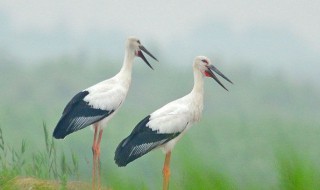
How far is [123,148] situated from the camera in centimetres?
926

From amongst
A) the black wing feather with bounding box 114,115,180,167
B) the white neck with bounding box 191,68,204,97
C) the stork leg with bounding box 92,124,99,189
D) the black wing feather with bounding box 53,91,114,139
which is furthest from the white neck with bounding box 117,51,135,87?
the white neck with bounding box 191,68,204,97

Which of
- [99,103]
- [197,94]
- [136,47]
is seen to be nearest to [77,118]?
[99,103]

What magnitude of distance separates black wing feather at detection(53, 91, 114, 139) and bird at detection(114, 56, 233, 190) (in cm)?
46

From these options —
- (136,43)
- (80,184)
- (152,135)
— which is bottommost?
(80,184)

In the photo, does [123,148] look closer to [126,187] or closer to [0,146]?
[126,187]

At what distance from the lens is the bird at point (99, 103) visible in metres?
9.68

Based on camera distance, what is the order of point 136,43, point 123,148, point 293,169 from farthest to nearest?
1. point 136,43
2. point 123,148
3. point 293,169

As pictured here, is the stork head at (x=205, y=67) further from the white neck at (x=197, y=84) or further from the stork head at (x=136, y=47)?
the stork head at (x=136, y=47)

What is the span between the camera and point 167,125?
30.5 ft

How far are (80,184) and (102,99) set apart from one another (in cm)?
105

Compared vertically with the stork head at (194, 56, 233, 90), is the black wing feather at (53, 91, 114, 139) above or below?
below

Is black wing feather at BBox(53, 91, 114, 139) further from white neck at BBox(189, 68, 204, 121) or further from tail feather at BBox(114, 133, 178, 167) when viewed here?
white neck at BBox(189, 68, 204, 121)

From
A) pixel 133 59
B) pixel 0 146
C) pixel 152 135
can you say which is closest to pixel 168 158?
pixel 152 135

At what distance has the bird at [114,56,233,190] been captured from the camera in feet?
30.3
